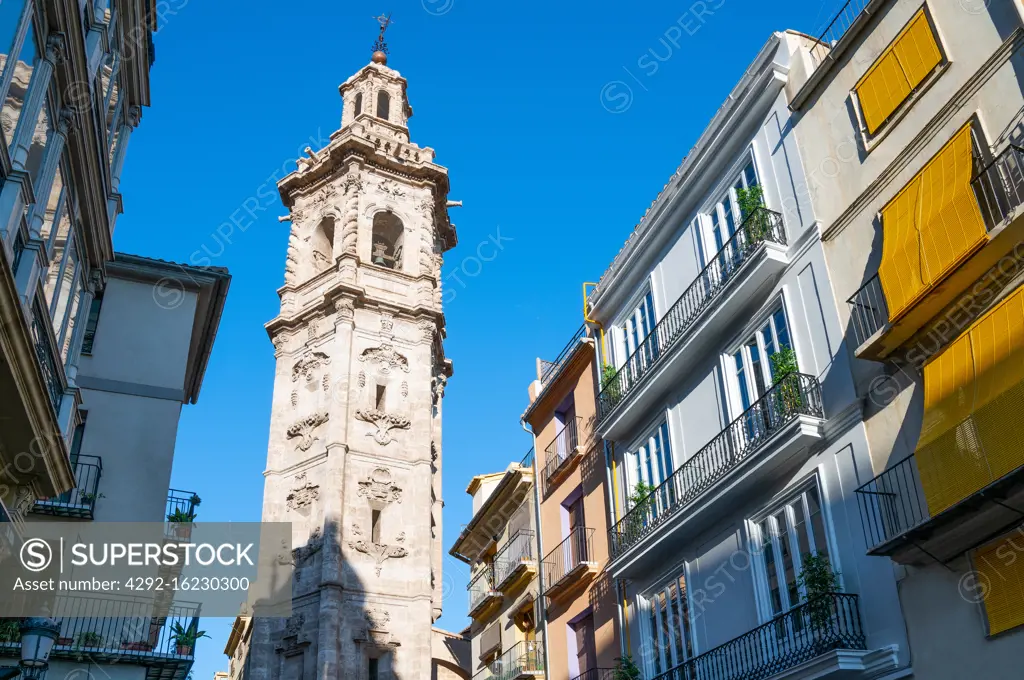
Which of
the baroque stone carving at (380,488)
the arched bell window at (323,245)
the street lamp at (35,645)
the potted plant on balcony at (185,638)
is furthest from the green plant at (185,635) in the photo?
the arched bell window at (323,245)

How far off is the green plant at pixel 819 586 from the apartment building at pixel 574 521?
21.5 ft

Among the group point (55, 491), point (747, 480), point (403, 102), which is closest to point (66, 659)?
point (55, 491)

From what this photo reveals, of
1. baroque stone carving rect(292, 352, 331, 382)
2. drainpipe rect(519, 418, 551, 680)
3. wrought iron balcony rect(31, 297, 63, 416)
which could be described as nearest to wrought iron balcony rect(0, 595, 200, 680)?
wrought iron balcony rect(31, 297, 63, 416)

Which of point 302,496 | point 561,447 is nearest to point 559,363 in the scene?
point 561,447

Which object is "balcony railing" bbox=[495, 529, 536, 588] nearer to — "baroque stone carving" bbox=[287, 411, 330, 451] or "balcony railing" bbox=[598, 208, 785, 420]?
"balcony railing" bbox=[598, 208, 785, 420]

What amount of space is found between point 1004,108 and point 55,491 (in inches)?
529

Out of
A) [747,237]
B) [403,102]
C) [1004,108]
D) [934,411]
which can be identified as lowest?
[934,411]

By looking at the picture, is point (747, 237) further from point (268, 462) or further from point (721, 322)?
point (268, 462)

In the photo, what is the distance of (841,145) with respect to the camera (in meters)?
15.3

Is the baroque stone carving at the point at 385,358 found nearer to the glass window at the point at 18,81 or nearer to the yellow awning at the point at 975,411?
the glass window at the point at 18,81

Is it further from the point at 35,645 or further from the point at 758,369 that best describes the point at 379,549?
the point at 35,645

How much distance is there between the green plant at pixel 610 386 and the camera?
66.3ft

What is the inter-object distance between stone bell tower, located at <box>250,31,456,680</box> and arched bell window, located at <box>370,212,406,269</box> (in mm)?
86

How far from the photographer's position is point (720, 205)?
18203 mm
